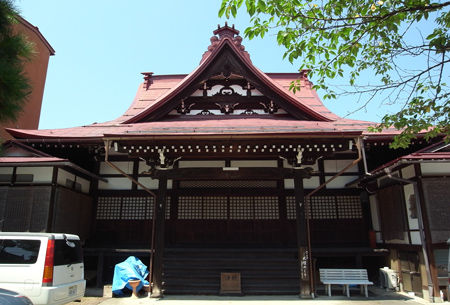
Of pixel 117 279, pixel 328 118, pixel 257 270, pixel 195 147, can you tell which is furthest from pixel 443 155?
Result: pixel 117 279

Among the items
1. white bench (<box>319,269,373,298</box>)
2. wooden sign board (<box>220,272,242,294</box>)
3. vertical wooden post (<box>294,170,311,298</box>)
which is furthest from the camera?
wooden sign board (<box>220,272,242,294</box>)

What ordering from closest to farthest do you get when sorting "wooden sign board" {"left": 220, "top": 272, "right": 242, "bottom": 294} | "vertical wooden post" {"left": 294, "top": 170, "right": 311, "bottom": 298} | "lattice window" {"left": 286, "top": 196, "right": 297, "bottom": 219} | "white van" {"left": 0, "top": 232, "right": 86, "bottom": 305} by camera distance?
1. "white van" {"left": 0, "top": 232, "right": 86, "bottom": 305}
2. "vertical wooden post" {"left": 294, "top": 170, "right": 311, "bottom": 298}
3. "wooden sign board" {"left": 220, "top": 272, "right": 242, "bottom": 294}
4. "lattice window" {"left": 286, "top": 196, "right": 297, "bottom": 219}

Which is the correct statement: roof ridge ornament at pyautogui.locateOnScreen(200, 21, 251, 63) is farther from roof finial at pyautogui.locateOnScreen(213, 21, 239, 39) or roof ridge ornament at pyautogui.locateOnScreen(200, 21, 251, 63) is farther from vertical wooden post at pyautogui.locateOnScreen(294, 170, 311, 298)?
vertical wooden post at pyautogui.locateOnScreen(294, 170, 311, 298)

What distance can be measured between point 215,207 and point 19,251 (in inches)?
212

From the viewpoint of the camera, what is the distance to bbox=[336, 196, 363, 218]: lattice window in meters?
9.59

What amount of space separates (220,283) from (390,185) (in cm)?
542

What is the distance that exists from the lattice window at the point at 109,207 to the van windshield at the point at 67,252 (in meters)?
3.54

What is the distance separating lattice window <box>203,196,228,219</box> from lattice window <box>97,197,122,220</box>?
2.79 m

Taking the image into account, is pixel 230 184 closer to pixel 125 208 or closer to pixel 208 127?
pixel 208 127

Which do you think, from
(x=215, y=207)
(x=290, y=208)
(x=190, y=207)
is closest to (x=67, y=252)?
(x=190, y=207)

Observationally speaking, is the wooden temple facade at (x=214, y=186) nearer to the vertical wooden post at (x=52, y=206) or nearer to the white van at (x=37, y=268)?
the vertical wooden post at (x=52, y=206)

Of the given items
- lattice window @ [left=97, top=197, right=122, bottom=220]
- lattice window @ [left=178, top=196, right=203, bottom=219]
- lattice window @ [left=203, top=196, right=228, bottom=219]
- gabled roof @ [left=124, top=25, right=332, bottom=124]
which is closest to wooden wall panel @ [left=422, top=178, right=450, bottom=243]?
gabled roof @ [left=124, top=25, right=332, bottom=124]

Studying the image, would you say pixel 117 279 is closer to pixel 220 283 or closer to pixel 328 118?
pixel 220 283

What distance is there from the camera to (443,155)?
722cm
